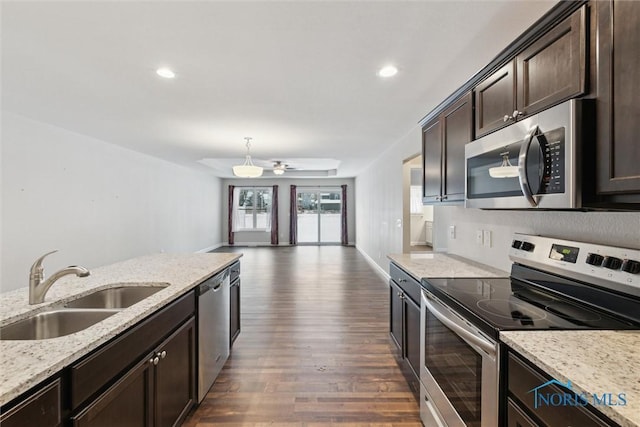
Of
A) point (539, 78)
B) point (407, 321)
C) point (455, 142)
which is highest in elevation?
point (539, 78)

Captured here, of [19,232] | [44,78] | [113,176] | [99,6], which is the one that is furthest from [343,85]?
[113,176]

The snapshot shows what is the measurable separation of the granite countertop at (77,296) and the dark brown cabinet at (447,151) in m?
1.86

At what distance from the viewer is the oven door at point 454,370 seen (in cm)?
116

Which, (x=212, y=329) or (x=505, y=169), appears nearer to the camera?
(x=505, y=169)

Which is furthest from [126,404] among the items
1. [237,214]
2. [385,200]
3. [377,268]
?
[237,214]

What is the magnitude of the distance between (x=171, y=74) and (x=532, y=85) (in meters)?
2.35

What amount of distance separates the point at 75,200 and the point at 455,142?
4922mm

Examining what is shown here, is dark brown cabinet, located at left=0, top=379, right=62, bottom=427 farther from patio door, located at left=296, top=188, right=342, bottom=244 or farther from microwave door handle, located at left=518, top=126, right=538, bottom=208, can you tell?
patio door, located at left=296, top=188, right=342, bottom=244

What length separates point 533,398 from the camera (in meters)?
0.93

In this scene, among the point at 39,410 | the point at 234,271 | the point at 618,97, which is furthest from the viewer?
the point at 234,271

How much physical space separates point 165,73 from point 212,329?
195 cm

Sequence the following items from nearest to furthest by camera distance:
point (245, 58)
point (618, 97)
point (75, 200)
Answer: point (618, 97), point (245, 58), point (75, 200)

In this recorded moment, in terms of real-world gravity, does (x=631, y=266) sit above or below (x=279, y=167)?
below

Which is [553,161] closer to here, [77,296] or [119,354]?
[119,354]
